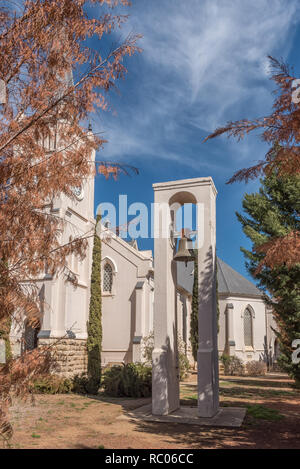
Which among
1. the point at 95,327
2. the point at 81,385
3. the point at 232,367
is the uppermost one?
the point at 95,327

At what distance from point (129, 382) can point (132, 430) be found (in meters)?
5.95

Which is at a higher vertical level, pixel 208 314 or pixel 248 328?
pixel 208 314

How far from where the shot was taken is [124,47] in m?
4.87

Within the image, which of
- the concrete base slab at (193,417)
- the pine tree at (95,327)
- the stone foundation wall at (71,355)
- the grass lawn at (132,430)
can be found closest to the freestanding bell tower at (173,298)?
the concrete base slab at (193,417)

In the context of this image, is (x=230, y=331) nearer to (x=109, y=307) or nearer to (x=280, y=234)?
(x=109, y=307)

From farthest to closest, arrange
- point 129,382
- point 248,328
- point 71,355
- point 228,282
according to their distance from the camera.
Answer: point 228,282
point 248,328
point 71,355
point 129,382

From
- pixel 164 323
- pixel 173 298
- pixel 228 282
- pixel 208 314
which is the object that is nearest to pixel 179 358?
pixel 173 298

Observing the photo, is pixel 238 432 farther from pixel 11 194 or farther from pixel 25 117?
pixel 25 117

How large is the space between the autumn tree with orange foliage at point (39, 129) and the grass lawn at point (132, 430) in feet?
6.38

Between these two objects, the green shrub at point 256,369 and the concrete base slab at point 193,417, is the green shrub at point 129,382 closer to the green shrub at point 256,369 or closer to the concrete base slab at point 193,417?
the concrete base slab at point 193,417

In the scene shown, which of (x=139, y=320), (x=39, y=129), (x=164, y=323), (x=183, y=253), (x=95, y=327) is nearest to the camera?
(x=39, y=129)

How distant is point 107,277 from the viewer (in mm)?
25125
